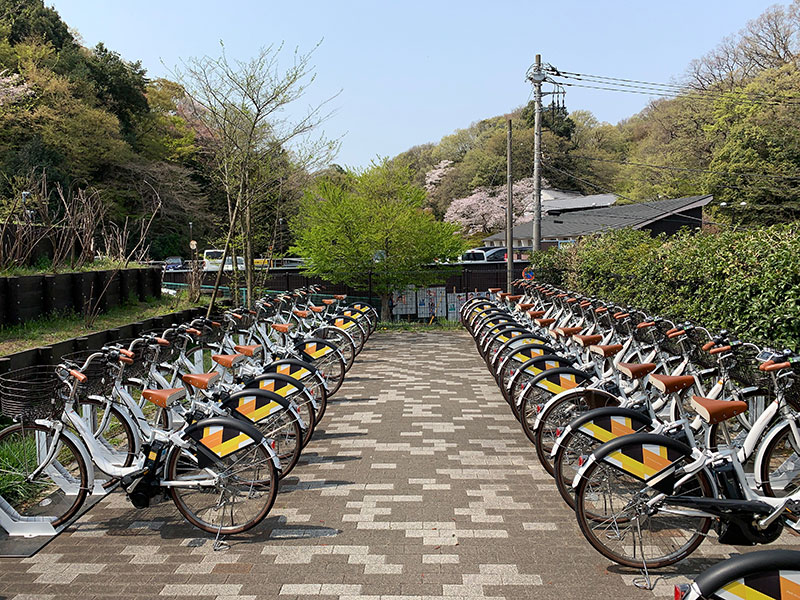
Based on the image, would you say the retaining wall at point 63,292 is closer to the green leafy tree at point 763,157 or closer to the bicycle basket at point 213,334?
the bicycle basket at point 213,334

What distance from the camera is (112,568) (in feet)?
10.6

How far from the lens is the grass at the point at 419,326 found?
45.9 ft

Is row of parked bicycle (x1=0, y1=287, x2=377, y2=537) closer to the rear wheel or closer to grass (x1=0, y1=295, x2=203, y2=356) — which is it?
the rear wheel

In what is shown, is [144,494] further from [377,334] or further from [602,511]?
[377,334]

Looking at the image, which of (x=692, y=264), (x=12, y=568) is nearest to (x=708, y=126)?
(x=692, y=264)

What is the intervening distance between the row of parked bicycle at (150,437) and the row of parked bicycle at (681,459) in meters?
1.72

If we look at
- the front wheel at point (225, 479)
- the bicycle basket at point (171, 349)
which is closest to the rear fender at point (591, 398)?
the front wheel at point (225, 479)

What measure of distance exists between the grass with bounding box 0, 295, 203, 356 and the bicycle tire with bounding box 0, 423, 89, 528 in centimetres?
251

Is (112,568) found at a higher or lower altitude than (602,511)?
lower

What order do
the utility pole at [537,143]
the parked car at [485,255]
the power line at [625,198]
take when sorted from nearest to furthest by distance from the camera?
1. the utility pole at [537,143]
2. the power line at [625,198]
3. the parked car at [485,255]

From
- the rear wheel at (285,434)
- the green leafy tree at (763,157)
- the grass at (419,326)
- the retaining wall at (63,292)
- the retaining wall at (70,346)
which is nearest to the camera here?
the rear wheel at (285,434)

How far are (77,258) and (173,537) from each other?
8.20m

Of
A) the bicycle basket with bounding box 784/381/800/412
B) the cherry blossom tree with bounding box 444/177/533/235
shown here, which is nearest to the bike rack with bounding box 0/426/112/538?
the bicycle basket with bounding box 784/381/800/412

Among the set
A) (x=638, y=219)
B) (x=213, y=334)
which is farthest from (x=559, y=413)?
(x=638, y=219)
